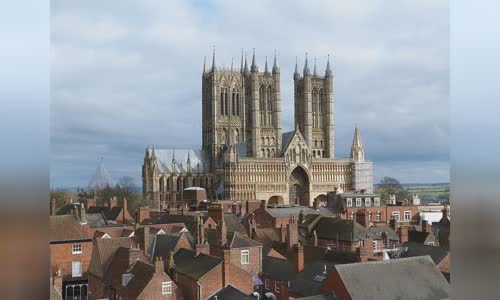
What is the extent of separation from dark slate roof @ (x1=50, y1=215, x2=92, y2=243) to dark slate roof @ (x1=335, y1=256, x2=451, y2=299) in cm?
1004

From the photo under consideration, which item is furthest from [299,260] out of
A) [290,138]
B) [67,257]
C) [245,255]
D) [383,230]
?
[290,138]

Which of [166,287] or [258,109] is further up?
[258,109]

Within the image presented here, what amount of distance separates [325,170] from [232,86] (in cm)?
1787

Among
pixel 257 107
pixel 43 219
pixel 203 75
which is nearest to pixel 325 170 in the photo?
pixel 257 107

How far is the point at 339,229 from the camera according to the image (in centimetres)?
2336

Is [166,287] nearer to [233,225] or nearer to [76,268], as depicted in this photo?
[76,268]

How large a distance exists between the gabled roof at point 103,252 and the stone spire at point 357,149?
175ft

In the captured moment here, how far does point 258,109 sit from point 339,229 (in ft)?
151

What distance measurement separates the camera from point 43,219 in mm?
2352

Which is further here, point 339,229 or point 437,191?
point 339,229

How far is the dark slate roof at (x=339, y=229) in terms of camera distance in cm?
2209

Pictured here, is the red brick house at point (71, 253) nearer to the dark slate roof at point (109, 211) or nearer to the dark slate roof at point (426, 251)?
the dark slate roof at point (426, 251)

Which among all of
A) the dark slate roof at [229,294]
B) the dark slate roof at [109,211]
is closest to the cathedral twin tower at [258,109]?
the dark slate roof at [109,211]

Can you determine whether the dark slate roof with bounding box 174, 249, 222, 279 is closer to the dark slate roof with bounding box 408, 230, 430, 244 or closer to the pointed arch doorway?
the dark slate roof with bounding box 408, 230, 430, 244
